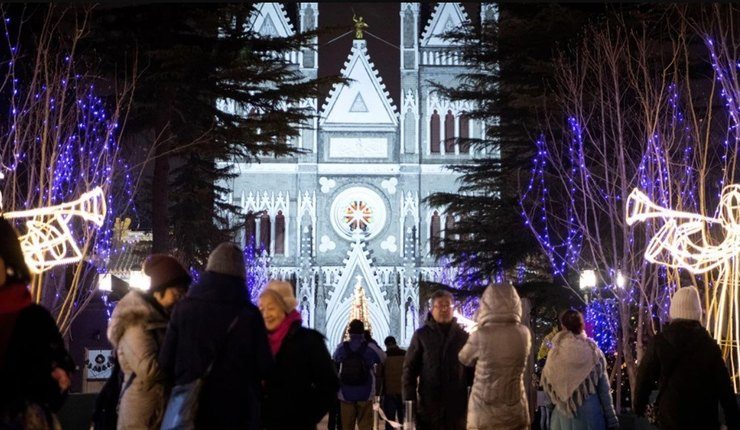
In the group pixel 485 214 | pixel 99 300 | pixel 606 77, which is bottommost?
pixel 99 300

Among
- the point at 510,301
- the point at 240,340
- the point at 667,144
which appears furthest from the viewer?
the point at 667,144

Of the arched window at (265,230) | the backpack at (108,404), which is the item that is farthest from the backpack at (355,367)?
the arched window at (265,230)

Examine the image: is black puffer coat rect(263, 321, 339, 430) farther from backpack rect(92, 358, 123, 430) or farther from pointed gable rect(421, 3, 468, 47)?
pointed gable rect(421, 3, 468, 47)

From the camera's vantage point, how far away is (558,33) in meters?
21.7

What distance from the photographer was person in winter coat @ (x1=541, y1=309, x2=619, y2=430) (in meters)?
9.56

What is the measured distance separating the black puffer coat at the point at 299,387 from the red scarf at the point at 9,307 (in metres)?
2.03

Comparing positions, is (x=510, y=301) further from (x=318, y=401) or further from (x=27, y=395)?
(x=27, y=395)

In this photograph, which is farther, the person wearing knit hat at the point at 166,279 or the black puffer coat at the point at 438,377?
the black puffer coat at the point at 438,377

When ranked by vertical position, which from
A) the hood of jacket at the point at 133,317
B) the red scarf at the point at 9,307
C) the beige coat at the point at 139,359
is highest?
the red scarf at the point at 9,307

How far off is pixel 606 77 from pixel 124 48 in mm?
7906

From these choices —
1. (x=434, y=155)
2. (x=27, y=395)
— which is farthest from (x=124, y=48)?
(x=434, y=155)

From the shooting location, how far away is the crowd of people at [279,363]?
4984 mm

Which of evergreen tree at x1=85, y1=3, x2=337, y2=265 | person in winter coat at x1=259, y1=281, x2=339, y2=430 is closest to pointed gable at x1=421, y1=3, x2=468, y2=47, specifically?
evergreen tree at x1=85, y1=3, x2=337, y2=265

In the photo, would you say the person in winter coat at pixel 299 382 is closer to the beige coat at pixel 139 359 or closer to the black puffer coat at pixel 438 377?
the beige coat at pixel 139 359
